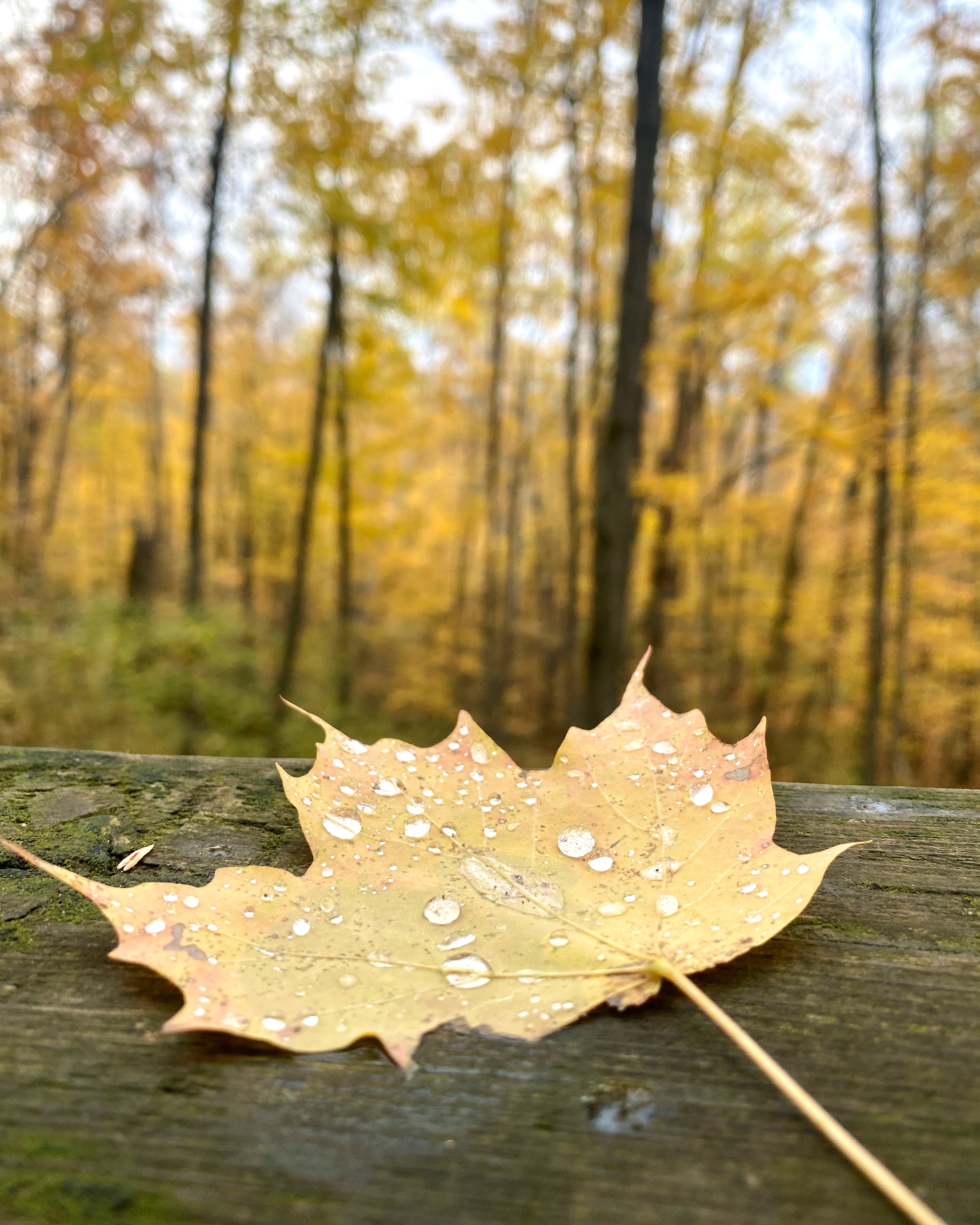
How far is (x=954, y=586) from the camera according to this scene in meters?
8.41

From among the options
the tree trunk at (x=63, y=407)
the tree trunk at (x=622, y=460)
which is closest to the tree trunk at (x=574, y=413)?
the tree trunk at (x=622, y=460)

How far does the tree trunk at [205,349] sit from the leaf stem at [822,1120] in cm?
808

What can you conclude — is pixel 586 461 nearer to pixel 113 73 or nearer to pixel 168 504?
pixel 113 73

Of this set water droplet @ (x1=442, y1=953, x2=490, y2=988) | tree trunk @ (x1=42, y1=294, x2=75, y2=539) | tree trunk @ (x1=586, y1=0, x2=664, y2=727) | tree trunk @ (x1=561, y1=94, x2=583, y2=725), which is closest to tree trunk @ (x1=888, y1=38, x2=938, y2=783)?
tree trunk @ (x1=586, y1=0, x2=664, y2=727)

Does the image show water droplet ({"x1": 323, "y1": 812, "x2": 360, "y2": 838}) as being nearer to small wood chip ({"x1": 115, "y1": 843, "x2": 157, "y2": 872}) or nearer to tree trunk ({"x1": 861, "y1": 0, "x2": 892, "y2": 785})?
small wood chip ({"x1": 115, "y1": 843, "x2": 157, "y2": 872})

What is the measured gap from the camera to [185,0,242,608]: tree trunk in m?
6.88

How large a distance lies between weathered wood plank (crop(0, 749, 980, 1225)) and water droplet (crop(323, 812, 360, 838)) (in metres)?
0.16

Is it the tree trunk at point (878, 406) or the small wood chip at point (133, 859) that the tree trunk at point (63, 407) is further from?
the small wood chip at point (133, 859)

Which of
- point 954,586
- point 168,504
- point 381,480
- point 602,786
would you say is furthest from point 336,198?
point 168,504

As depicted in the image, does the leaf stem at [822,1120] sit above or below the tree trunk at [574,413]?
below

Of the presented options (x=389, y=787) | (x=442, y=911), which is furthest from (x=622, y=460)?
(x=442, y=911)

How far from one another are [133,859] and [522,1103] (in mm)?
453

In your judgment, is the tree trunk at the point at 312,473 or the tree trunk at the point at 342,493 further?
the tree trunk at the point at 342,493

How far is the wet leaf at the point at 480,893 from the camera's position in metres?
0.44
